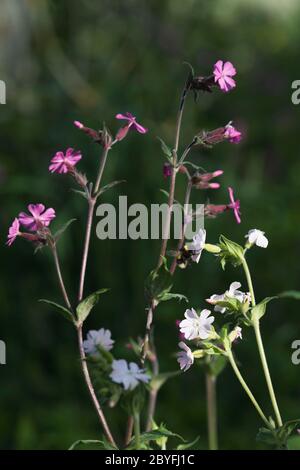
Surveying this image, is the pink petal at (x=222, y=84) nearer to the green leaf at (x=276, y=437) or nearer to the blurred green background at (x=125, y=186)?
the green leaf at (x=276, y=437)

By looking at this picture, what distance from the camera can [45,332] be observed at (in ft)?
6.68

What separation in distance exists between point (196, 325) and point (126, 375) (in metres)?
0.08

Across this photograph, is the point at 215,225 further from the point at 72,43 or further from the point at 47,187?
the point at 72,43

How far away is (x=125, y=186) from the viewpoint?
2.12 metres

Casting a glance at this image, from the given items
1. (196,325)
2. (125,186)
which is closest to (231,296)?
(196,325)

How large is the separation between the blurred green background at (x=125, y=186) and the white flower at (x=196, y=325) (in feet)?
3.12

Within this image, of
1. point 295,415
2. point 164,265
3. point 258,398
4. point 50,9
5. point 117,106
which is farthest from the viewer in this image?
point 50,9

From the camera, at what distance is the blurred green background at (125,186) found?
5.89 feet

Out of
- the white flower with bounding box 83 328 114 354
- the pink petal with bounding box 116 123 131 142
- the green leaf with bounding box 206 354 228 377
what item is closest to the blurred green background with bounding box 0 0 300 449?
the green leaf with bounding box 206 354 228 377

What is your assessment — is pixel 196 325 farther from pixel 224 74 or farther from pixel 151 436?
pixel 224 74

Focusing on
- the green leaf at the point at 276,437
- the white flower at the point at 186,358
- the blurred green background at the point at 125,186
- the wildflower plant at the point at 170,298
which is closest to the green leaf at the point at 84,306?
the wildflower plant at the point at 170,298

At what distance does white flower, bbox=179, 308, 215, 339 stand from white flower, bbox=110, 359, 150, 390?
58mm
